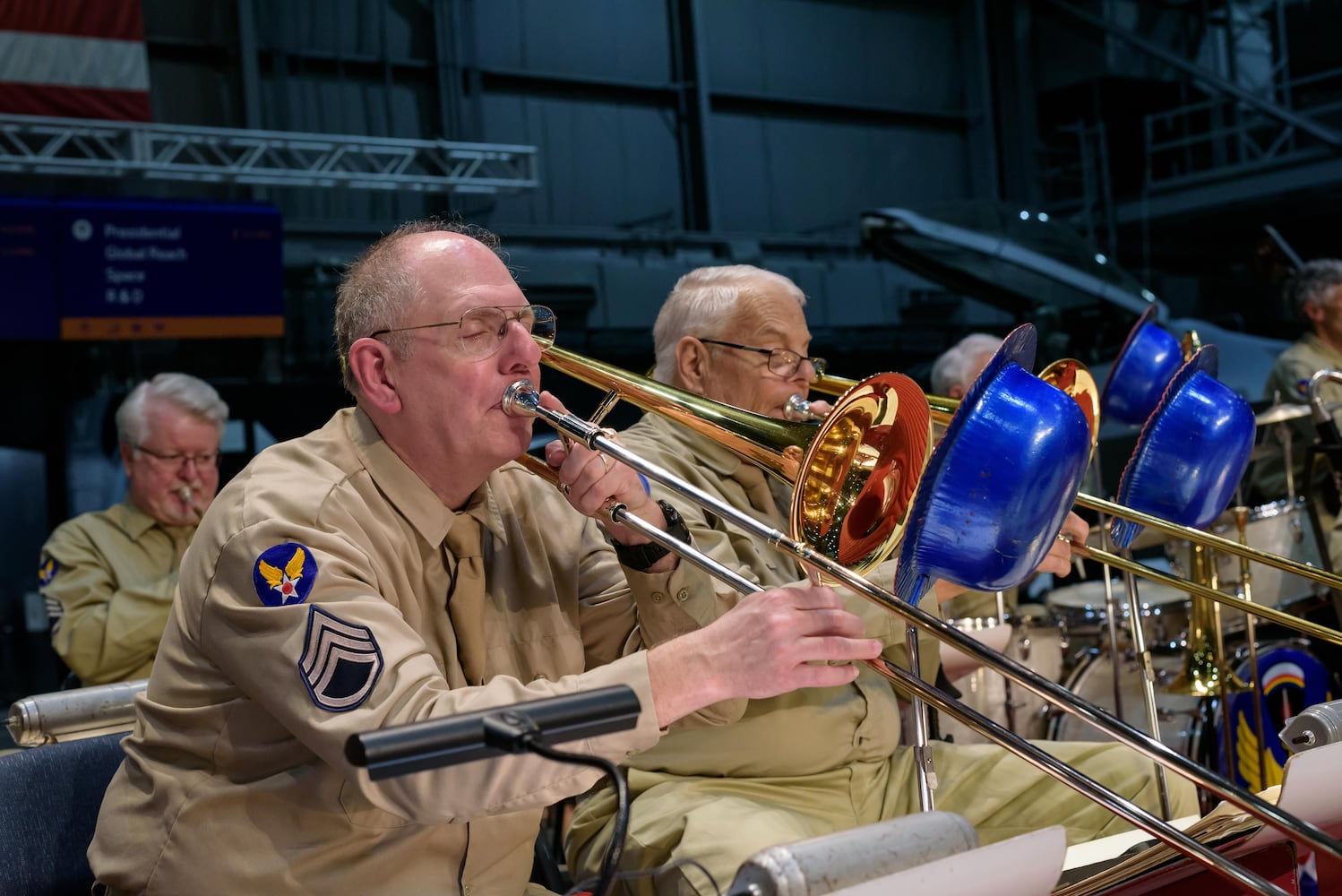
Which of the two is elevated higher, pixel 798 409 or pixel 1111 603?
pixel 798 409

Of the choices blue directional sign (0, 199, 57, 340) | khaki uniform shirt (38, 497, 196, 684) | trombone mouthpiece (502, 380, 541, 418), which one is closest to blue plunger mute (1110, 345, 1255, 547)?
trombone mouthpiece (502, 380, 541, 418)

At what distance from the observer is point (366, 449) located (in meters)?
2.02

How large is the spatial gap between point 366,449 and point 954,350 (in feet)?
11.3

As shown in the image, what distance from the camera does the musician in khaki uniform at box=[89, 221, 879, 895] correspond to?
1.62 m

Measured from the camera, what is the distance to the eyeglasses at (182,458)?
3850mm

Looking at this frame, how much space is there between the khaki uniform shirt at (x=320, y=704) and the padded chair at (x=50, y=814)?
0.43 feet

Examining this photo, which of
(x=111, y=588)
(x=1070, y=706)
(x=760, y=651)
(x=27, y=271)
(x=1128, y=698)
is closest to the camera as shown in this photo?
(x=1070, y=706)

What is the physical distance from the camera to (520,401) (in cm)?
206

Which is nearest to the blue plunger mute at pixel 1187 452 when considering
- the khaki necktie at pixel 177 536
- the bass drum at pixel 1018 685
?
the bass drum at pixel 1018 685

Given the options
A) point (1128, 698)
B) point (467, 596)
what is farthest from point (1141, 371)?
point (467, 596)

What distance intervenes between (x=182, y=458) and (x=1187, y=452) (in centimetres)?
281

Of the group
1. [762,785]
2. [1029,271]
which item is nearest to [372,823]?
[762,785]

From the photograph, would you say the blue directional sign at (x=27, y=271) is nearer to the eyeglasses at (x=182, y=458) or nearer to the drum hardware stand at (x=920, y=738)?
the eyeglasses at (x=182, y=458)

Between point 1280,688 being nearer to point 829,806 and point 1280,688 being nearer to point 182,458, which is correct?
point 829,806
